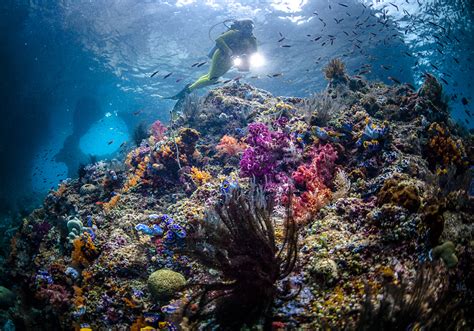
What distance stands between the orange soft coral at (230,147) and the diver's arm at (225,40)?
630cm

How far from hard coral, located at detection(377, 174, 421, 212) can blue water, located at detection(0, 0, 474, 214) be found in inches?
507

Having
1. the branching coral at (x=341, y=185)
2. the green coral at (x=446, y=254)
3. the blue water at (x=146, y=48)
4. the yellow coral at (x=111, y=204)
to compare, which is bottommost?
the green coral at (x=446, y=254)

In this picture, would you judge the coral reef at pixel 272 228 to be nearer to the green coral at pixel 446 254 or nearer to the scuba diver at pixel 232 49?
the green coral at pixel 446 254

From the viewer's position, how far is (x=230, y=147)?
786 centimetres

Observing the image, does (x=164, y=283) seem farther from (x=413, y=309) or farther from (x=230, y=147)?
(x=230, y=147)

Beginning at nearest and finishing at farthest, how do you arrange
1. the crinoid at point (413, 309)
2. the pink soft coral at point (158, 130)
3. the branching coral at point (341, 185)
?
the crinoid at point (413, 309), the branching coral at point (341, 185), the pink soft coral at point (158, 130)

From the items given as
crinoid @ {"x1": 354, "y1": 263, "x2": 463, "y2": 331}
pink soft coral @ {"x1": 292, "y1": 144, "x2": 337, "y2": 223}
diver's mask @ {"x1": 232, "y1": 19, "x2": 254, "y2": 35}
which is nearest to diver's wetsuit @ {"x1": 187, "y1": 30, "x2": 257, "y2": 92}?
diver's mask @ {"x1": 232, "y1": 19, "x2": 254, "y2": 35}

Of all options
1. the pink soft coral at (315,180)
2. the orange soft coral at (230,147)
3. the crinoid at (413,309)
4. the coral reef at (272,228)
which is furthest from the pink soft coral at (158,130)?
the crinoid at (413,309)

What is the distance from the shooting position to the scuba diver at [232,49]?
12.2 metres

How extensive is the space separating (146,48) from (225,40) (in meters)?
Answer: 15.0

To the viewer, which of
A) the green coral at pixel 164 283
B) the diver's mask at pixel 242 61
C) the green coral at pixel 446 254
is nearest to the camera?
the green coral at pixel 446 254

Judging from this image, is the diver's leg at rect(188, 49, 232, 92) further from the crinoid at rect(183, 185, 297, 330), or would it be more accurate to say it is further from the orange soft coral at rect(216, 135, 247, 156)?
the crinoid at rect(183, 185, 297, 330)

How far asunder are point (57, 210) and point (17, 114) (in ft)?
85.7

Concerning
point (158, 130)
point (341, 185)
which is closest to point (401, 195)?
point (341, 185)
